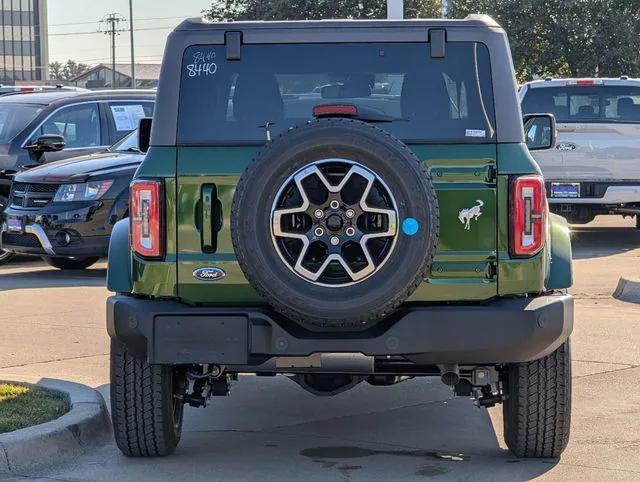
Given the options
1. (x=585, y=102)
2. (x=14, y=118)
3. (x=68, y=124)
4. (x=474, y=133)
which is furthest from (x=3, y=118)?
(x=474, y=133)

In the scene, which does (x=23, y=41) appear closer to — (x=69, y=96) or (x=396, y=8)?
(x=396, y=8)

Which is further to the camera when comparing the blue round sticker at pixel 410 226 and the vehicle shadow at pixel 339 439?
the vehicle shadow at pixel 339 439

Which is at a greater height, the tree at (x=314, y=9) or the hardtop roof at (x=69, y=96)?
the tree at (x=314, y=9)

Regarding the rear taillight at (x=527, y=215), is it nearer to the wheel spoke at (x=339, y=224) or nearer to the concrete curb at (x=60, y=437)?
the wheel spoke at (x=339, y=224)

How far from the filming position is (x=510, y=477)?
5.65 m

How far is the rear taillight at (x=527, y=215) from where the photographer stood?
5.48 metres

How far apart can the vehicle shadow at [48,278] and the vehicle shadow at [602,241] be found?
5.36m

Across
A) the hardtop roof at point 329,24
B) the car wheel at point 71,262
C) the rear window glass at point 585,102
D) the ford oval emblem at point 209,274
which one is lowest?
the car wheel at point 71,262

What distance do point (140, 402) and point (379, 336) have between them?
3.86ft

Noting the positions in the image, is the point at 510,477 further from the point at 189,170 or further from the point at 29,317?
the point at 29,317

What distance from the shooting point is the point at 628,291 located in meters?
11.4

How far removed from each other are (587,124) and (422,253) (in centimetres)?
1029

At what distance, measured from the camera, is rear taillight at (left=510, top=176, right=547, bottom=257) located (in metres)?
5.48

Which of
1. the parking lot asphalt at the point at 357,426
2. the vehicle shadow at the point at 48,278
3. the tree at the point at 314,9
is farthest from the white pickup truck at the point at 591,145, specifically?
the tree at the point at 314,9
